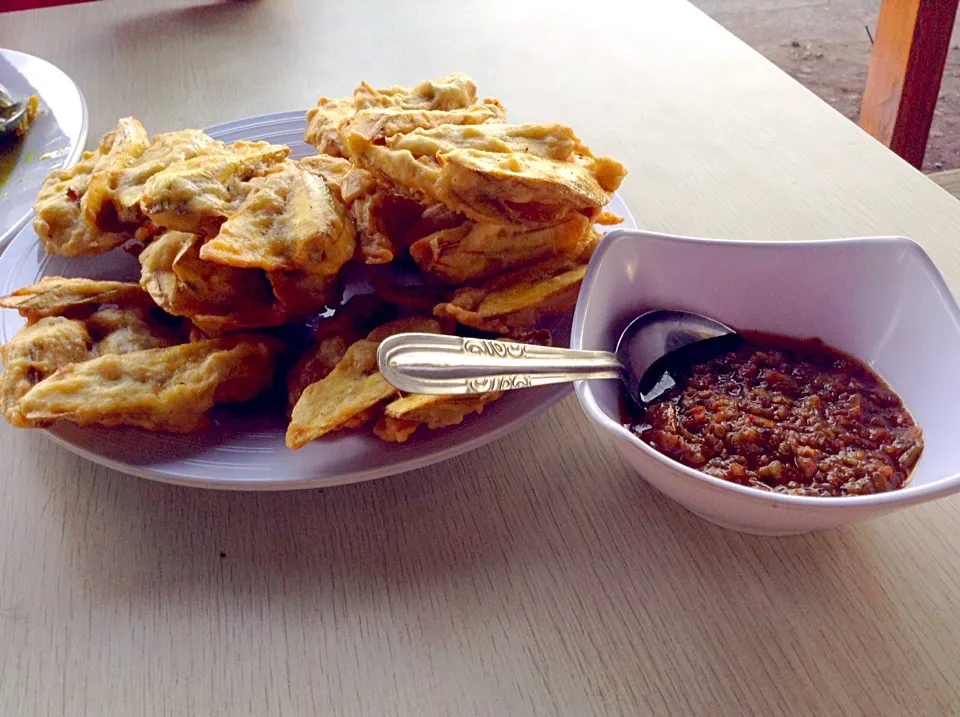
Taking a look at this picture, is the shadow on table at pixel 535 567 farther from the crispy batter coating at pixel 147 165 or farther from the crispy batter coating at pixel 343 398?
the crispy batter coating at pixel 147 165

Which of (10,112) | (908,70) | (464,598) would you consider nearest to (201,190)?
(464,598)

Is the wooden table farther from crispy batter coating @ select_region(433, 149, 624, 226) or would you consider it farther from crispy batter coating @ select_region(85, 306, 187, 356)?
crispy batter coating @ select_region(433, 149, 624, 226)

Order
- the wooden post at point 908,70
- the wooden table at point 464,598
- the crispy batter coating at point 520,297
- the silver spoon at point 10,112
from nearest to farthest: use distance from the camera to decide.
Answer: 1. the wooden table at point 464,598
2. the crispy batter coating at point 520,297
3. the silver spoon at point 10,112
4. the wooden post at point 908,70

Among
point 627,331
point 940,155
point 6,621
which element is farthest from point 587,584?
point 940,155

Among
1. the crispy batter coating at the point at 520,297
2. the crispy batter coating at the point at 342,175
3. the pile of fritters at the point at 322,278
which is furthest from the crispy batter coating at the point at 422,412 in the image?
the crispy batter coating at the point at 342,175

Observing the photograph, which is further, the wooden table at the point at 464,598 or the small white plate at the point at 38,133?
the small white plate at the point at 38,133

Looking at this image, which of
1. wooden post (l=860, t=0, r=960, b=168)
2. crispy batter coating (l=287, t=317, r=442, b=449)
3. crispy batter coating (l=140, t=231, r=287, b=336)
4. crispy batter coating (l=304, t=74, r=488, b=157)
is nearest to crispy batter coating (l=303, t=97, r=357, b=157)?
crispy batter coating (l=304, t=74, r=488, b=157)

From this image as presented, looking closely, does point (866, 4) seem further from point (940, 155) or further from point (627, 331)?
point (627, 331)
